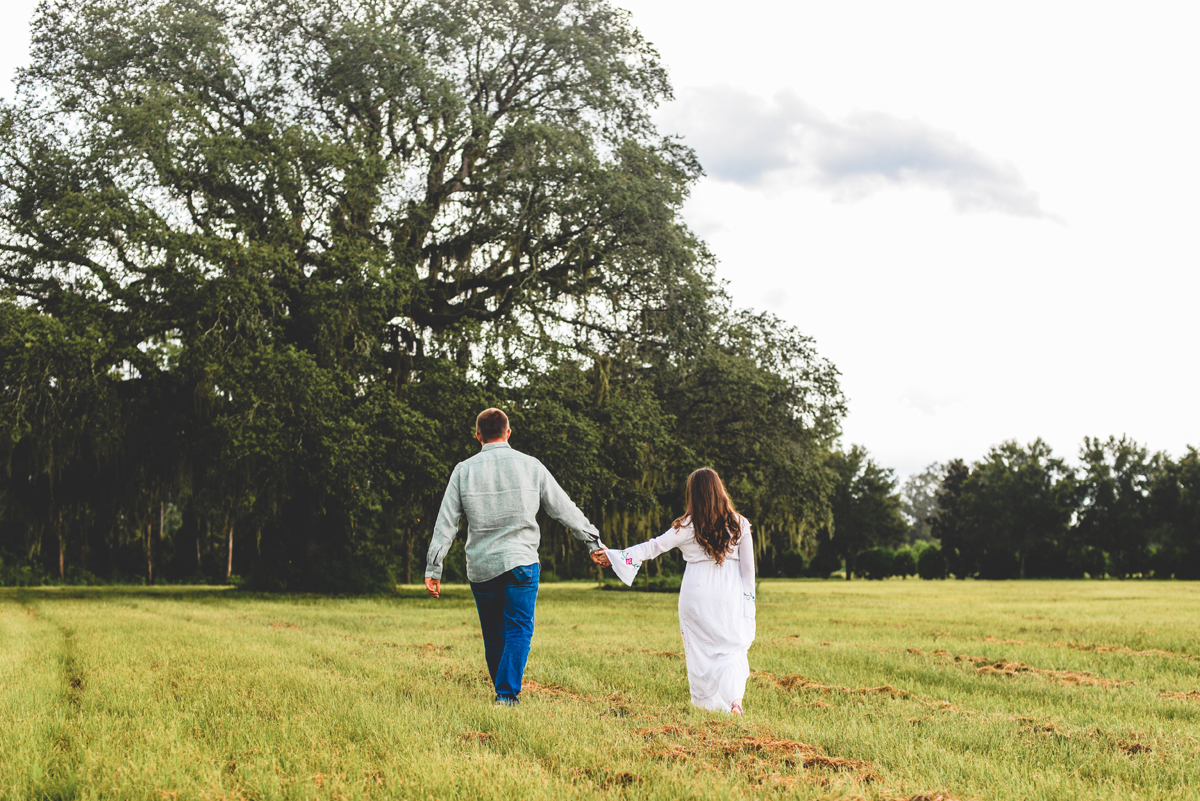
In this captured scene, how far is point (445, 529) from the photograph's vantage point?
5.56 m

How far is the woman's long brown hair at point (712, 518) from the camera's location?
570cm

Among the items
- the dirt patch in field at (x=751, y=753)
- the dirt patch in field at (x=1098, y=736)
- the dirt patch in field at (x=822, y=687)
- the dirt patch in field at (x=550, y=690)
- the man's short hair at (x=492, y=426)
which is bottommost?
the dirt patch in field at (x=822, y=687)

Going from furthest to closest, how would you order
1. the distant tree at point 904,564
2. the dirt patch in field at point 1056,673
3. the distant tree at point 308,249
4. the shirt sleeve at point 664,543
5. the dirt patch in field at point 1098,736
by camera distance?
the distant tree at point 904,564
the distant tree at point 308,249
the dirt patch in field at point 1056,673
the shirt sleeve at point 664,543
the dirt patch in field at point 1098,736

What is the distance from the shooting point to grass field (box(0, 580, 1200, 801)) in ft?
11.4

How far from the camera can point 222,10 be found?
70.0 ft

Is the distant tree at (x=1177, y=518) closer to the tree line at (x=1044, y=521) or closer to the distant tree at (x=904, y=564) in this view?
the tree line at (x=1044, y=521)

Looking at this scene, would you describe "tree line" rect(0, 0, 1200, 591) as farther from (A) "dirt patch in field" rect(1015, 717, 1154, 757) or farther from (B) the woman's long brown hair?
(A) "dirt patch in field" rect(1015, 717, 1154, 757)

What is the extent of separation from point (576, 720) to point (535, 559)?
3.56 feet

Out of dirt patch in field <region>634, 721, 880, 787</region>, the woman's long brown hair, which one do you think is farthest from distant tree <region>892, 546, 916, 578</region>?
Answer: dirt patch in field <region>634, 721, 880, 787</region>

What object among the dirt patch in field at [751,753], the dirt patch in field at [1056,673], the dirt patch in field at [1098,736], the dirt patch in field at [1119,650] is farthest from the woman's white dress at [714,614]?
the dirt patch in field at [1119,650]

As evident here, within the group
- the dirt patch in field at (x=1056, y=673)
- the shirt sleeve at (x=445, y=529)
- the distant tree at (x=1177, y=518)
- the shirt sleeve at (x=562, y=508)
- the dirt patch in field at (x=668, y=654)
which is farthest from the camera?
the distant tree at (x=1177, y=518)

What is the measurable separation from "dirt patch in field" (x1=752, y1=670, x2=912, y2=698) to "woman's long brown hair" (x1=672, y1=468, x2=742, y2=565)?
1507 mm

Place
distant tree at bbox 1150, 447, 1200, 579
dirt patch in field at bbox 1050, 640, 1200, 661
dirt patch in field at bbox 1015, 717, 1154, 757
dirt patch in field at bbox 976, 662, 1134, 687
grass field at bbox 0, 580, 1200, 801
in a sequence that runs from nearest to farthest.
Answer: grass field at bbox 0, 580, 1200, 801 < dirt patch in field at bbox 1015, 717, 1154, 757 < dirt patch in field at bbox 976, 662, 1134, 687 < dirt patch in field at bbox 1050, 640, 1200, 661 < distant tree at bbox 1150, 447, 1200, 579

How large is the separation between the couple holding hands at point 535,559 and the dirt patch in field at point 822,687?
1027mm
